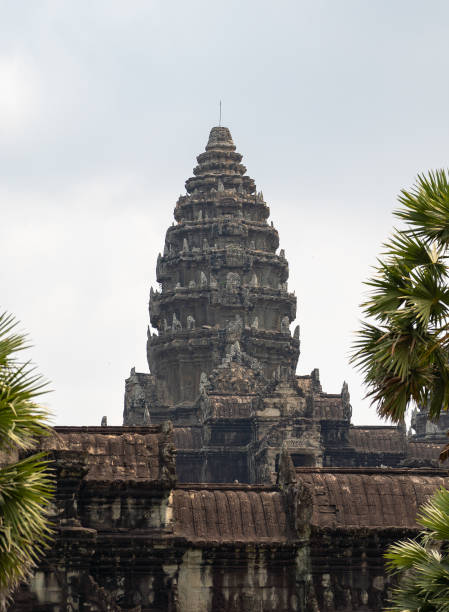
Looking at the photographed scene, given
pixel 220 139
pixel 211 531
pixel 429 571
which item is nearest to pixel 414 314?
pixel 429 571

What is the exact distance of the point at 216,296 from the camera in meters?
91.4

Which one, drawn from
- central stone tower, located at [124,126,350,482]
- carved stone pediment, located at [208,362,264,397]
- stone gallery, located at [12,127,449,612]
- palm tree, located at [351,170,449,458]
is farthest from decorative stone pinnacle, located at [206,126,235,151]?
palm tree, located at [351,170,449,458]

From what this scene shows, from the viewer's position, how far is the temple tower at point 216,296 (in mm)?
89875

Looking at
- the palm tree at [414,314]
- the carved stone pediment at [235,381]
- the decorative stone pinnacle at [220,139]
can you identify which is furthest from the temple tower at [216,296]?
the palm tree at [414,314]

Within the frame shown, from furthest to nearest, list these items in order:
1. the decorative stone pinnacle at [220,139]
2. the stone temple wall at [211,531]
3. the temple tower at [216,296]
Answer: the decorative stone pinnacle at [220,139] → the temple tower at [216,296] → the stone temple wall at [211,531]

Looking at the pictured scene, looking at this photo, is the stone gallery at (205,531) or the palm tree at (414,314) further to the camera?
the stone gallery at (205,531)

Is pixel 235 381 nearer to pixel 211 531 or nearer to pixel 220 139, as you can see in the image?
pixel 220 139

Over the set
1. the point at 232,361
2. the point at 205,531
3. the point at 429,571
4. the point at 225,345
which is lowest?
the point at 429,571

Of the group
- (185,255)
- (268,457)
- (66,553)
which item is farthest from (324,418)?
(66,553)

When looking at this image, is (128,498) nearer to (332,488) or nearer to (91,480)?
(91,480)

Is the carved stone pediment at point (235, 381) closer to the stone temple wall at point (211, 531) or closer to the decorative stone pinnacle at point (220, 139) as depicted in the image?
the decorative stone pinnacle at point (220, 139)

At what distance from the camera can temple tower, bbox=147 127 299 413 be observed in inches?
3538

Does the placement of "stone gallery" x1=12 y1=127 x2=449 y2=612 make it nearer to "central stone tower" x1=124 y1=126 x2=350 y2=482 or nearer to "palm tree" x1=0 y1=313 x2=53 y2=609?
"palm tree" x1=0 y1=313 x2=53 y2=609

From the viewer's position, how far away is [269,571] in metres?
38.0
